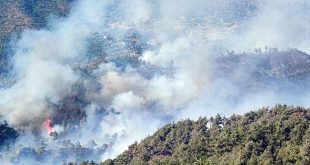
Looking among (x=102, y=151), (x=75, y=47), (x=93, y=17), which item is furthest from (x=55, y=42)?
(x=102, y=151)

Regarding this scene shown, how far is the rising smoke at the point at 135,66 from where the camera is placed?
82.3 metres

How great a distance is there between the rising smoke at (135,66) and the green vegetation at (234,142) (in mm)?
11362

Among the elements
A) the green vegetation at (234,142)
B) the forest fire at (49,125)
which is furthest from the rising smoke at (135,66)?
the green vegetation at (234,142)

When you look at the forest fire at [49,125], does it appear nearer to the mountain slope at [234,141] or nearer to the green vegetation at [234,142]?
the green vegetation at [234,142]

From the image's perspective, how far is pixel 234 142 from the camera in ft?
190

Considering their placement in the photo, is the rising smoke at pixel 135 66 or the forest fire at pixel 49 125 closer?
the forest fire at pixel 49 125

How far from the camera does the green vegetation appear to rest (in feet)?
169

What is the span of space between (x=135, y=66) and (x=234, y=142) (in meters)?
51.9

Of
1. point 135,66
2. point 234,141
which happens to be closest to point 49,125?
point 234,141

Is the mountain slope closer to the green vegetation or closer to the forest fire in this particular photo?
the green vegetation

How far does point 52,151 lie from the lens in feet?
239

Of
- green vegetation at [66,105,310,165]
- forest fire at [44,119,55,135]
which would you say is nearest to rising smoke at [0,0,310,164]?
forest fire at [44,119,55,135]

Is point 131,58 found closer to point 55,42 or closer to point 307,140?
point 55,42

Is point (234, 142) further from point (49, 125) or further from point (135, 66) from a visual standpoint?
point (135, 66)
